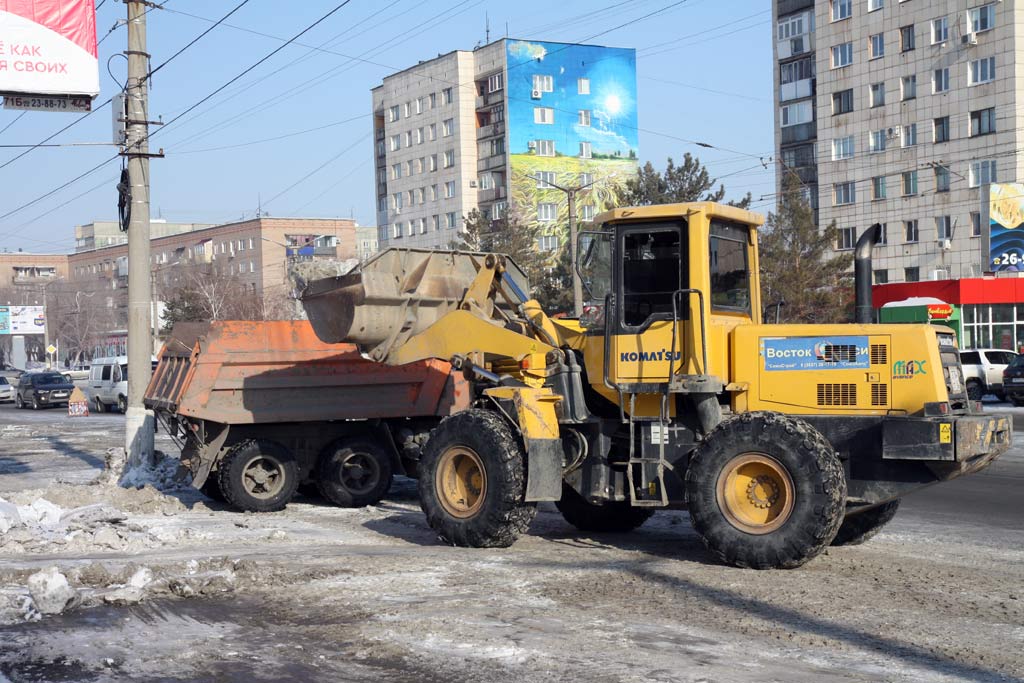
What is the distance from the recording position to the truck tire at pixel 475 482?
10.5m

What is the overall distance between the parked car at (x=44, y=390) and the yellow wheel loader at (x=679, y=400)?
134ft

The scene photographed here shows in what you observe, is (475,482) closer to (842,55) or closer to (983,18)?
(983,18)

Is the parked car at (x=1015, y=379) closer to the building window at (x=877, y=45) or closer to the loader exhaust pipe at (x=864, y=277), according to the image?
the loader exhaust pipe at (x=864, y=277)

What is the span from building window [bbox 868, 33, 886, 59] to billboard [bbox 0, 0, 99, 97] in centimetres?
4719

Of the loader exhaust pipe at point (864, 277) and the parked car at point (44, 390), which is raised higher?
the loader exhaust pipe at point (864, 277)

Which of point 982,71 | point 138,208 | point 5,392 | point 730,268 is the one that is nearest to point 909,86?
point 982,71

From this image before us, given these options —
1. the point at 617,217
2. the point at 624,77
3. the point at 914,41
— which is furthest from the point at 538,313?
the point at 624,77

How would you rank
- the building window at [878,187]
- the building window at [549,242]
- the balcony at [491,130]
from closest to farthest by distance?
the building window at [878,187] → the balcony at [491,130] → the building window at [549,242]

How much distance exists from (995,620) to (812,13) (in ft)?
210

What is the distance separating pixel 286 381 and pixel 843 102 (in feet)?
174

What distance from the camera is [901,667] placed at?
6.58 metres

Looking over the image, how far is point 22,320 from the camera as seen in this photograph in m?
102

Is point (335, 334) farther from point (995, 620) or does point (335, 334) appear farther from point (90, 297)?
point (90, 297)

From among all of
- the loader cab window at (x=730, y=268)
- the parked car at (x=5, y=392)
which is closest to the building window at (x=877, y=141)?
the parked car at (x=5, y=392)
